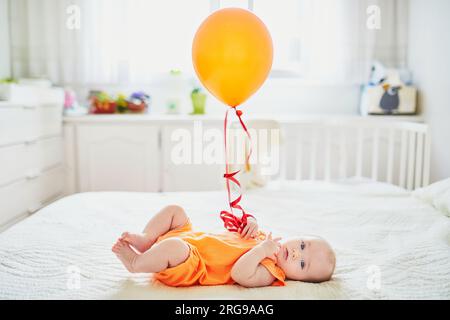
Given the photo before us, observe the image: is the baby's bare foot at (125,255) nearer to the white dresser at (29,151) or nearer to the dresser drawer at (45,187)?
the white dresser at (29,151)

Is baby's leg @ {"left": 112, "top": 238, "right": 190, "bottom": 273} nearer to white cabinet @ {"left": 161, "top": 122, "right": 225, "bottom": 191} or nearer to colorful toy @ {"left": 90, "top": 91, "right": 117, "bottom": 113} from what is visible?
white cabinet @ {"left": 161, "top": 122, "right": 225, "bottom": 191}

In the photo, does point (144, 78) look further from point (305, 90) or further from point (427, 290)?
point (427, 290)

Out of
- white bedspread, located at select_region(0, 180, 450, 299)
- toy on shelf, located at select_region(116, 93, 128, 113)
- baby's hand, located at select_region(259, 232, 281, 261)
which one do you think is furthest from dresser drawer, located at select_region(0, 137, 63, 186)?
baby's hand, located at select_region(259, 232, 281, 261)

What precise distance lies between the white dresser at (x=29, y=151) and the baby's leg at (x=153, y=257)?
1354 mm

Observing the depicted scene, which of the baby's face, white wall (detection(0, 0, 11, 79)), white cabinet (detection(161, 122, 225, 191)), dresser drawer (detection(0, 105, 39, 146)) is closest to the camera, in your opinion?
the baby's face

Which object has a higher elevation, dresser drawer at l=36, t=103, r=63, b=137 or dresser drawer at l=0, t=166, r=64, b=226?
dresser drawer at l=36, t=103, r=63, b=137

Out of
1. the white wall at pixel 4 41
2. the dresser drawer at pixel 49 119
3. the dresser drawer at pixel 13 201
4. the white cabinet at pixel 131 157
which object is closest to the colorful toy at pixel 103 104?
the white cabinet at pixel 131 157

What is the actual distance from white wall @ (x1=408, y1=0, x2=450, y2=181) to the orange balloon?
1.57 m

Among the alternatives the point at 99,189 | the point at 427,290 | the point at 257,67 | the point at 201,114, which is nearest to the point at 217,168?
the point at 201,114

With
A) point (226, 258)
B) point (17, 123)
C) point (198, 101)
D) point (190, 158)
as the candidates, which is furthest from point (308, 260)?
point (198, 101)

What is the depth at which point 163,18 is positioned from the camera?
2977 mm

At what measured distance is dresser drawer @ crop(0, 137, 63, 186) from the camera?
2156 millimetres

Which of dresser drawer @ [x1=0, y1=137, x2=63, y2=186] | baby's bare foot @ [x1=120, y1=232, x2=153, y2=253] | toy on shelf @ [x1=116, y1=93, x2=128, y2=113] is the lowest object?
baby's bare foot @ [x1=120, y1=232, x2=153, y2=253]

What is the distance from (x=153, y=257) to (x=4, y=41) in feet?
8.23
